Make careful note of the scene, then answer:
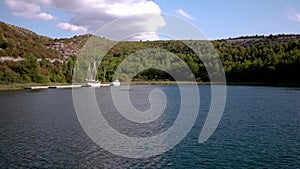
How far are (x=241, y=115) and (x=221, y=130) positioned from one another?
835 centimetres

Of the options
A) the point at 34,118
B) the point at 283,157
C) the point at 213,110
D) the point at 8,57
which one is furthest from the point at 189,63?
the point at 283,157

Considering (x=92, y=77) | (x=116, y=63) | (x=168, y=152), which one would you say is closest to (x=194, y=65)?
(x=116, y=63)

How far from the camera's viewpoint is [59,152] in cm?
1842

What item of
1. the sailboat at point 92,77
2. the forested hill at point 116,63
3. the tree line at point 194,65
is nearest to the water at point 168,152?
the tree line at point 194,65

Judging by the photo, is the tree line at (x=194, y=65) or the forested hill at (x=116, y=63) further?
the tree line at (x=194, y=65)

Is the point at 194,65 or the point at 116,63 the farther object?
the point at 116,63

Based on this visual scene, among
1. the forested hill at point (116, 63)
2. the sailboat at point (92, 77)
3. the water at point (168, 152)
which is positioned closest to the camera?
the water at point (168, 152)

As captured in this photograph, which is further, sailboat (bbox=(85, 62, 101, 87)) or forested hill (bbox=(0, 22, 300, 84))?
sailboat (bbox=(85, 62, 101, 87))

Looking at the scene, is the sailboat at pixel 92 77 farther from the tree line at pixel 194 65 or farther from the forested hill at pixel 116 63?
the forested hill at pixel 116 63

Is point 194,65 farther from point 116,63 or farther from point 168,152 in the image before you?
point 168,152

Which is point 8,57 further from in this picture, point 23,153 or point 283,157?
point 283,157

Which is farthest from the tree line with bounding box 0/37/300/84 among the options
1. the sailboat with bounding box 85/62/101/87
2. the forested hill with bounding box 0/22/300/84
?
the sailboat with bounding box 85/62/101/87

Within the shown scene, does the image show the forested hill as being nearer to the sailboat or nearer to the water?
the sailboat

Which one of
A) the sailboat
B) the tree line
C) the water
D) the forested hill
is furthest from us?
the sailboat
